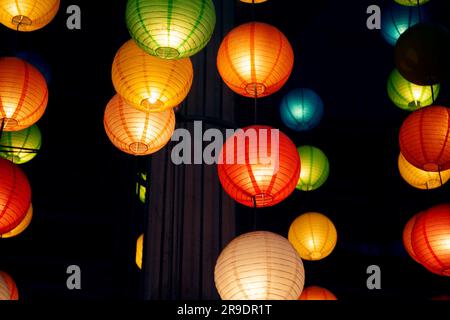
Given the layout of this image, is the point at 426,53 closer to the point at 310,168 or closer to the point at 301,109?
the point at 310,168

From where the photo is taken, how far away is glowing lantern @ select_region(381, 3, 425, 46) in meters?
4.19

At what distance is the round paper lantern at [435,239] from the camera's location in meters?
2.97

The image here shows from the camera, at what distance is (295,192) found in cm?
764

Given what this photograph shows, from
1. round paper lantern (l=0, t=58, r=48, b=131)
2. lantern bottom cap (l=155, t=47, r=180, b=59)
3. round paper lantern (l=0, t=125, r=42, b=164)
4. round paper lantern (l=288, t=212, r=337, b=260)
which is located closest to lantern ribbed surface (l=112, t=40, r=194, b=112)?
lantern bottom cap (l=155, t=47, r=180, b=59)

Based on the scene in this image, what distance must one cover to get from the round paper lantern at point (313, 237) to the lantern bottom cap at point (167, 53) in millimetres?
2532

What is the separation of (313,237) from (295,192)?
304cm

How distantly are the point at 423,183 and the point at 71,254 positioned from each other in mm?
5061

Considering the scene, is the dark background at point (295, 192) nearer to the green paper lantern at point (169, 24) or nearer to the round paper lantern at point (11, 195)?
the round paper lantern at point (11, 195)

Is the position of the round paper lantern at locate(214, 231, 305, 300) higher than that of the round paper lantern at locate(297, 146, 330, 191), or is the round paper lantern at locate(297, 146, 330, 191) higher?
the round paper lantern at locate(297, 146, 330, 191)

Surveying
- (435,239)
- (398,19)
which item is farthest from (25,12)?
(398,19)

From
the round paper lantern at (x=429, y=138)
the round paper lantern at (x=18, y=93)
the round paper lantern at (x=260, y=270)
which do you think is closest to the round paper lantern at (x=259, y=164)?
the round paper lantern at (x=260, y=270)

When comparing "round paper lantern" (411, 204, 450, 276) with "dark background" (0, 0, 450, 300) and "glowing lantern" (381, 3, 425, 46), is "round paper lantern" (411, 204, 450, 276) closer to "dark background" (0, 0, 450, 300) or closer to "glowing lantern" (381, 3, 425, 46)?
"glowing lantern" (381, 3, 425, 46)

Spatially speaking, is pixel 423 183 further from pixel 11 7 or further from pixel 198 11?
pixel 11 7

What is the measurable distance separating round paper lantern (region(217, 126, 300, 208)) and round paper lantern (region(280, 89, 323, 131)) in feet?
9.03
